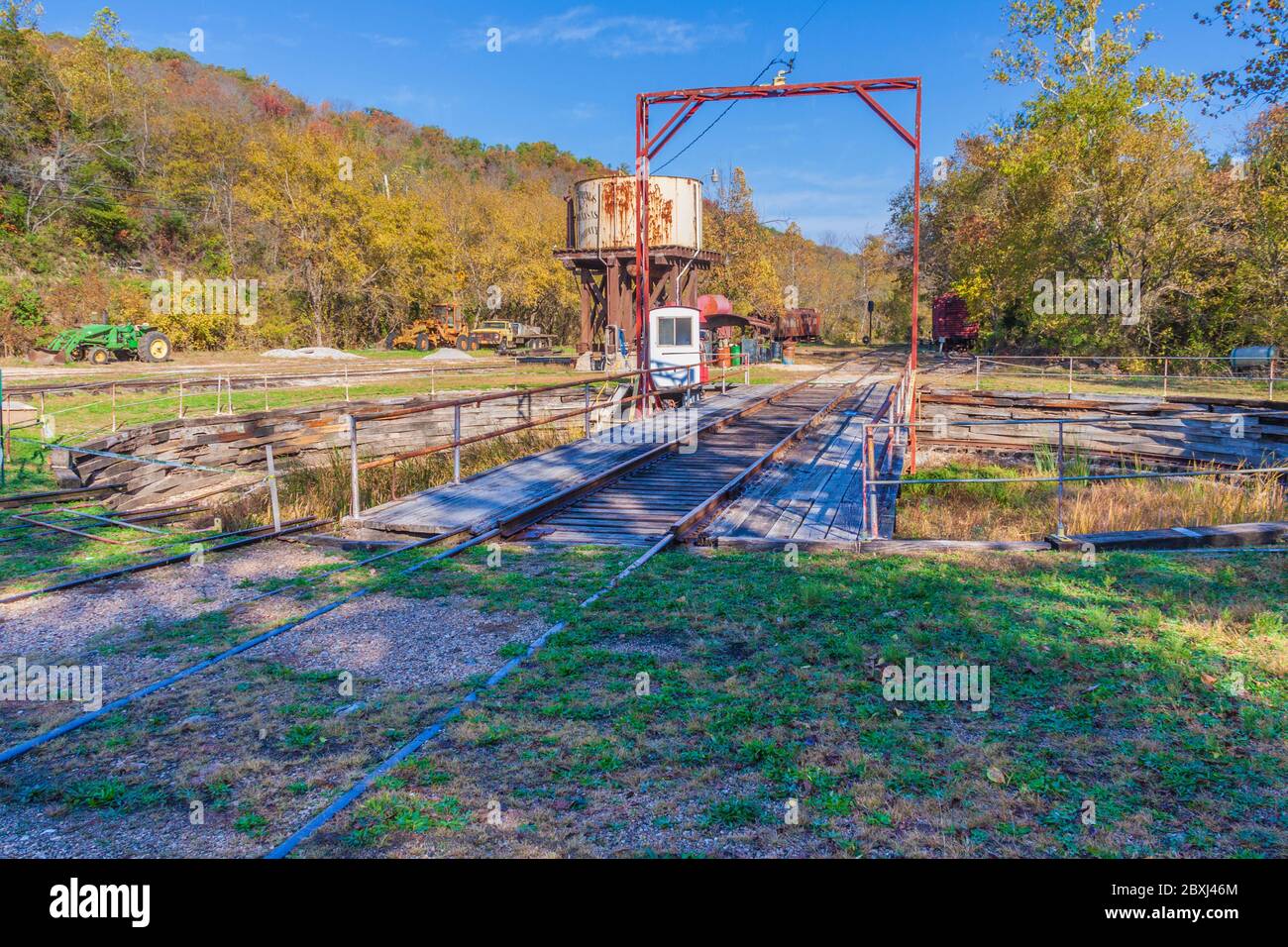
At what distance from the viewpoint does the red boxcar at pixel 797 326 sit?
204 feet

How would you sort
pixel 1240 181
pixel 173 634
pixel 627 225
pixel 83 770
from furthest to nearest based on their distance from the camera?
pixel 627 225, pixel 1240 181, pixel 173 634, pixel 83 770

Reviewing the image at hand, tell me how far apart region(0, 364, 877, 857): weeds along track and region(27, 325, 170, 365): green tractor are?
79.5ft


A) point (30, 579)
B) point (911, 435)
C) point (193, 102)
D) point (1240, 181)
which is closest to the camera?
point (30, 579)

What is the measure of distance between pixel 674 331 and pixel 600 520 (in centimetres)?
1577

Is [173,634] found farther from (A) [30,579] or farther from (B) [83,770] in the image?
(A) [30,579]

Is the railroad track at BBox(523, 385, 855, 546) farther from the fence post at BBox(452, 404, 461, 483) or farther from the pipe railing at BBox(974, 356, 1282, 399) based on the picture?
the pipe railing at BBox(974, 356, 1282, 399)

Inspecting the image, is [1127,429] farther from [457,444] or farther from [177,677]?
[177,677]

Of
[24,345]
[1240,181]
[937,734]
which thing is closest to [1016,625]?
[937,734]

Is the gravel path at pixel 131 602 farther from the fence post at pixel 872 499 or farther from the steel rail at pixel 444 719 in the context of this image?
the fence post at pixel 872 499

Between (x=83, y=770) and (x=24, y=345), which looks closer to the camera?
(x=83, y=770)

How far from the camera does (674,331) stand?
2581cm
